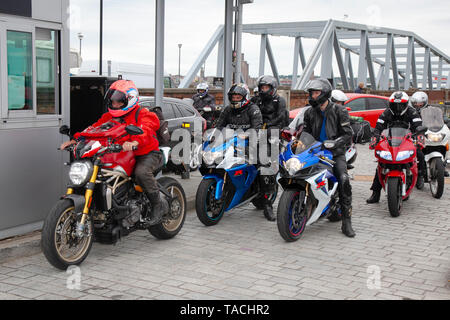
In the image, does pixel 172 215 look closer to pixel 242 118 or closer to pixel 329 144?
pixel 242 118

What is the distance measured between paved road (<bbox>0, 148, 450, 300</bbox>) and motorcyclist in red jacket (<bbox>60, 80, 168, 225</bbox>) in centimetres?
63

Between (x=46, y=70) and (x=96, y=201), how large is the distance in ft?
6.12

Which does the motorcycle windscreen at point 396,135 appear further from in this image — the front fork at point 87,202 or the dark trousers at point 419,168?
the front fork at point 87,202

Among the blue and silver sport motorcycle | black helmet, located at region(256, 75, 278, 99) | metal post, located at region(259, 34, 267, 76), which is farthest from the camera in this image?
metal post, located at region(259, 34, 267, 76)

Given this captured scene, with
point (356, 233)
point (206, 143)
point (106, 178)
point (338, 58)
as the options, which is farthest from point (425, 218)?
point (338, 58)

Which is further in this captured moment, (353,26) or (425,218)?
(353,26)

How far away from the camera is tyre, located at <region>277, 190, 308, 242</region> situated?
6446 mm

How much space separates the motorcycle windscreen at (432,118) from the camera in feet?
32.9

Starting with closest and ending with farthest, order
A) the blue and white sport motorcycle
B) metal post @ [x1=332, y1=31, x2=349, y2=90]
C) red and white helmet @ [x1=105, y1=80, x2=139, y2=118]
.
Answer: red and white helmet @ [x1=105, y1=80, x2=139, y2=118]
the blue and white sport motorcycle
metal post @ [x1=332, y1=31, x2=349, y2=90]

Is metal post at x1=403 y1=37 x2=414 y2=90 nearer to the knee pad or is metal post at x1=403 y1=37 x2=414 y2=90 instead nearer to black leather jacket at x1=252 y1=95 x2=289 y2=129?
black leather jacket at x1=252 y1=95 x2=289 y2=129

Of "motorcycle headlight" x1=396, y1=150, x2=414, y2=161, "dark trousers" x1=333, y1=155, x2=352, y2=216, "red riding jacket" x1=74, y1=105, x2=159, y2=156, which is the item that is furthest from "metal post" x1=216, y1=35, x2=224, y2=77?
"red riding jacket" x1=74, y1=105, x2=159, y2=156
